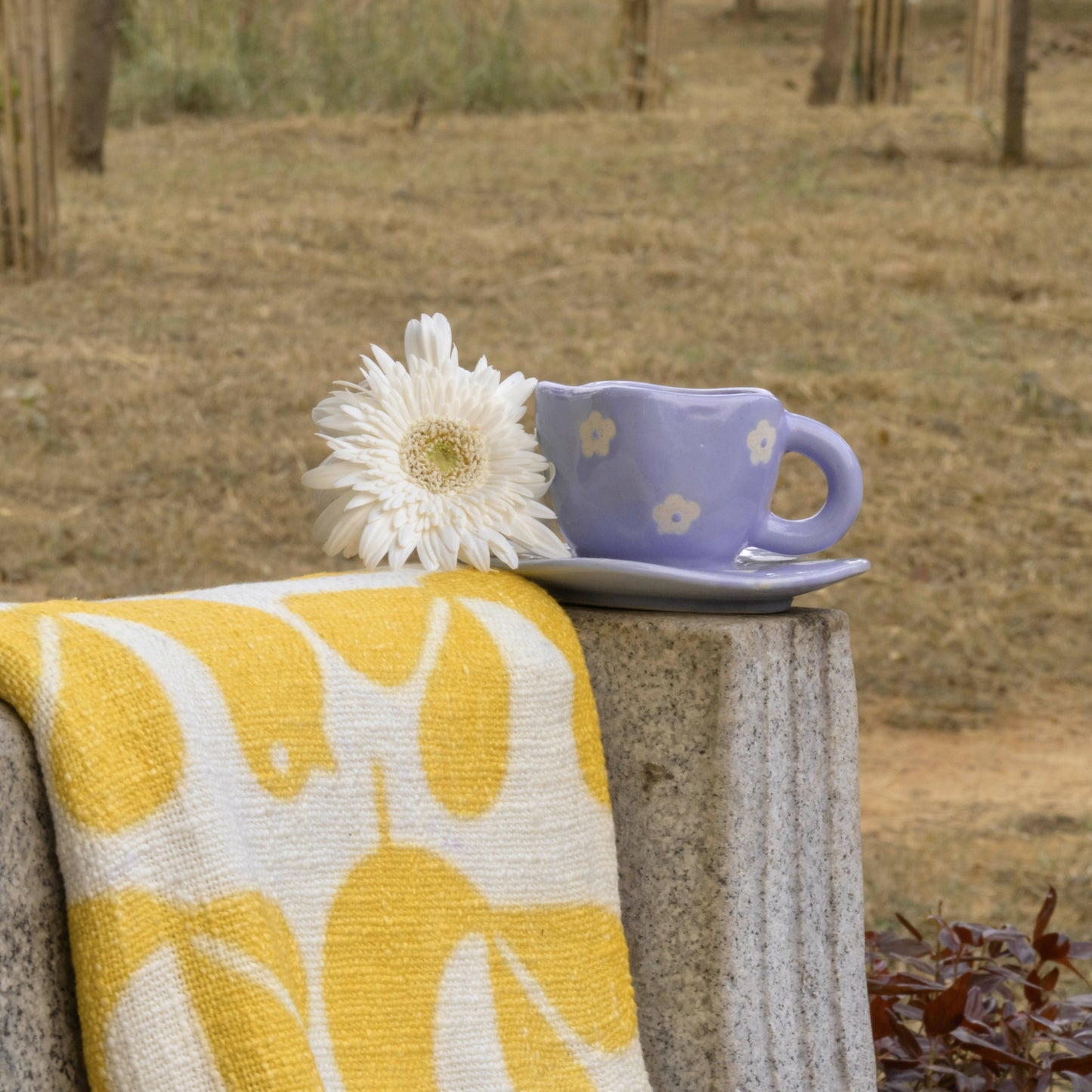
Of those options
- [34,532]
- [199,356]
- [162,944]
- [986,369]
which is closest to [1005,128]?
[986,369]

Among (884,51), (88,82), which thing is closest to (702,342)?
(88,82)

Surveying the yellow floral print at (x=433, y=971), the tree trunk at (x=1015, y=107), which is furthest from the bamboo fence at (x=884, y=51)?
the yellow floral print at (x=433, y=971)

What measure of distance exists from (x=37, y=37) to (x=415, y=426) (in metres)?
4.99

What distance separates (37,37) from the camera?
18.5 ft

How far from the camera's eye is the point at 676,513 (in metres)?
1.27

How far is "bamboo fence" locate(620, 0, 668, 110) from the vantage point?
32.8 ft

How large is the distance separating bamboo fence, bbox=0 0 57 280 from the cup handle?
191 inches

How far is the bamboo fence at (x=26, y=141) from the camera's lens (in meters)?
5.53

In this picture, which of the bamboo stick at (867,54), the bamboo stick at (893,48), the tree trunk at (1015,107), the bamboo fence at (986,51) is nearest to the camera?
the tree trunk at (1015,107)

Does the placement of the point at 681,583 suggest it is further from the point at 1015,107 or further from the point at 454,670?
the point at 1015,107

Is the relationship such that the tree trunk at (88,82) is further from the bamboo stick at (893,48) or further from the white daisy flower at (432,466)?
the white daisy flower at (432,466)

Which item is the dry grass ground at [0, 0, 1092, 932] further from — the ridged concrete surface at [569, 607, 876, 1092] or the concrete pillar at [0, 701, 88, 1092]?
the concrete pillar at [0, 701, 88, 1092]

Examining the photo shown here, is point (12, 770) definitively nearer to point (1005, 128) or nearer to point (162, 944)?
point (162, 944)

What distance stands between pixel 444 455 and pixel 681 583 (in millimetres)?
234
